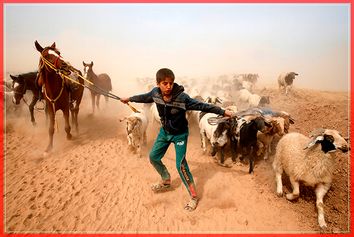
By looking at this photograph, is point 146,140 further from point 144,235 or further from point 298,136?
point 298,136

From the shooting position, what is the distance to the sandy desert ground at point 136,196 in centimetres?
424

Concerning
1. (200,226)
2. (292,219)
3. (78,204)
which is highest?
(78,204)

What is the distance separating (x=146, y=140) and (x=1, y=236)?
4587mm

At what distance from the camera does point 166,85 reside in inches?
154

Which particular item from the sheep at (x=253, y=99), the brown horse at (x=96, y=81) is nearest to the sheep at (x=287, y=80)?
the sheep at (x=253, y=99)

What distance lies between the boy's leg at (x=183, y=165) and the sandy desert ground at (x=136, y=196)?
18 cm

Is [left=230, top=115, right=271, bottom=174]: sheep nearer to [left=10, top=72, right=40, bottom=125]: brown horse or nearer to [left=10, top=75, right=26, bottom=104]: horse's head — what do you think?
[left=10, top=72, right=40, bottom=125]: brown horse

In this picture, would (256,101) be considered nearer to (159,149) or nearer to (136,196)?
(159,149)

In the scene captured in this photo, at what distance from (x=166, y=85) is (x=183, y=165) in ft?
5.30

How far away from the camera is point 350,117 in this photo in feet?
26.0

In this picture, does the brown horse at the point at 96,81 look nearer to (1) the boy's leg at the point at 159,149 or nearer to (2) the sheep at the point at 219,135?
(2) the sheep at the point at 219,135

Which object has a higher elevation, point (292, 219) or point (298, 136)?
point (298, 136)

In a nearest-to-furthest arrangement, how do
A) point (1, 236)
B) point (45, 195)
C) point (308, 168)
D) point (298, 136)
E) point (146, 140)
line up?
1. point (1, 236)
2. point (308, 168)
3. point (45, 195)
4. point (298, 136)
5. point (146, 140)

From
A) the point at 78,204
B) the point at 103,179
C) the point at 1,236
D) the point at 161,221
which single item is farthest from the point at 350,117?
the point at 1,236
